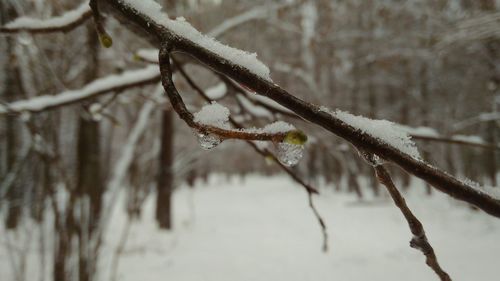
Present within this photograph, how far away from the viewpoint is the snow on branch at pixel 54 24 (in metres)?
1.29

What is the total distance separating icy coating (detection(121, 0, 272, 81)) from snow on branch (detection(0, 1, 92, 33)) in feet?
2.23

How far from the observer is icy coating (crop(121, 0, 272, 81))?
0.62m

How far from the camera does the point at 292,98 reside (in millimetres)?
595

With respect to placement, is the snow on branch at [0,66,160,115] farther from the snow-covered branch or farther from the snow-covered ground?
the snow-covered ground

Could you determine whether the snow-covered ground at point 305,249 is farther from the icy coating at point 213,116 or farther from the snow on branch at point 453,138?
the icy coating at point 213,116

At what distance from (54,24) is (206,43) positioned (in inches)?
40.5

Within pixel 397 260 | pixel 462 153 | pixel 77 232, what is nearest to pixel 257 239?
pixel 397 260

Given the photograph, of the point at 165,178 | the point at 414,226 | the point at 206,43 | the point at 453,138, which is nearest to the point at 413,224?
the point at 414,226

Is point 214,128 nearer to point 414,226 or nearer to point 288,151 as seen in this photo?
point 288,151

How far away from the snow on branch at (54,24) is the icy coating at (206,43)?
0.68m

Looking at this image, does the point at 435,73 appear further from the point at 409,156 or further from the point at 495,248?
the point at 409,156

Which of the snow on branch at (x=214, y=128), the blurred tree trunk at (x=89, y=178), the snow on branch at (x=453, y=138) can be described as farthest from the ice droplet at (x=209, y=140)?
the blurred tree trunk at (x=89, y=178)

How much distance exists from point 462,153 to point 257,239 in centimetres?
1986

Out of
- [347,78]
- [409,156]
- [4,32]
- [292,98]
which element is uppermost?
[347,78]
